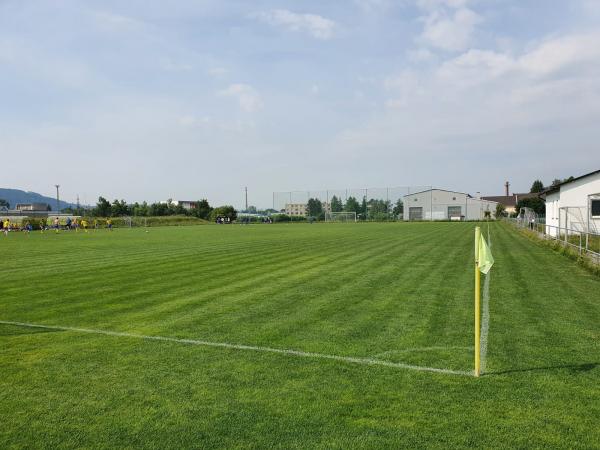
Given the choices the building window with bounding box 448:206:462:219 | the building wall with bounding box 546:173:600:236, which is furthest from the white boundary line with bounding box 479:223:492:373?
the building window with bounding box 448:206:462:219

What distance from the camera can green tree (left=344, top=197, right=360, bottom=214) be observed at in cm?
9954

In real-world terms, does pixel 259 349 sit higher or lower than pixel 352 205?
lower

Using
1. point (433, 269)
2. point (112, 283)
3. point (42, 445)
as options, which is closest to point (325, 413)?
point (42, 445)

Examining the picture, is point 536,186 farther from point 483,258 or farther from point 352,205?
point 483,258

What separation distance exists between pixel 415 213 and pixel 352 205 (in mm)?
16449

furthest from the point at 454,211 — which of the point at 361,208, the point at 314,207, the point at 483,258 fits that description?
the point at 483,258

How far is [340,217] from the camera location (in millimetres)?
93000

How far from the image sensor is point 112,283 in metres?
11.5

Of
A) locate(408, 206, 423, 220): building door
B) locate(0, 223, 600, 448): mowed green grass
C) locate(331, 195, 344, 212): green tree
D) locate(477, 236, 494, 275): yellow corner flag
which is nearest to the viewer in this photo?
locate(0, 223, 600, 448): mowed green grass

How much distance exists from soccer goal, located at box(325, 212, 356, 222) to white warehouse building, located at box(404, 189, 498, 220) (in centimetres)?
1076

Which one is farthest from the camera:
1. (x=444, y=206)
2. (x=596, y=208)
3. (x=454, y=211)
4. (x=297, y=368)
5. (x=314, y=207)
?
(x=314, y=207)

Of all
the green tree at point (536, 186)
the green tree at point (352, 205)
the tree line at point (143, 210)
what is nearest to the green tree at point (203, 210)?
the tree line at point (143, 210)

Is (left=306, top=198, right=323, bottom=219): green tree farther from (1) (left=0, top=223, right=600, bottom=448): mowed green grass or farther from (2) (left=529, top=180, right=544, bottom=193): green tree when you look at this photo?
(1) (left=0, top=223, right=600, bottom=448): mowed green grass

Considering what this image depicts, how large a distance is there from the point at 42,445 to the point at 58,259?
51.6 feet
